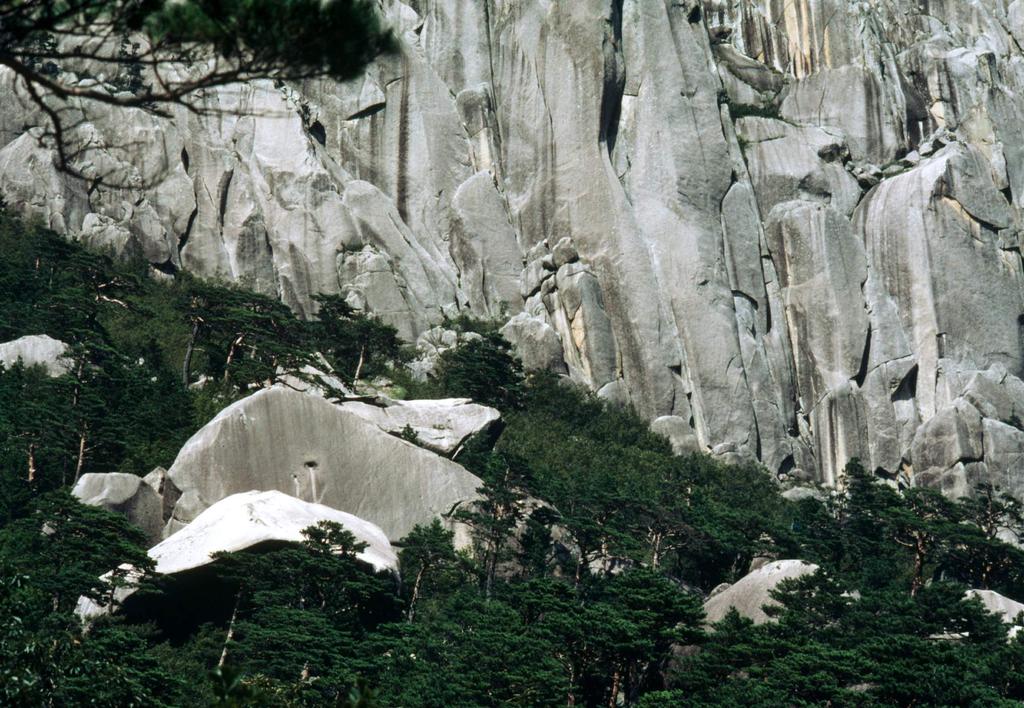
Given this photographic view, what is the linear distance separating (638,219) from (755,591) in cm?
2470

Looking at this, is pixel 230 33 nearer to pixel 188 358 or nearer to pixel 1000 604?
pixel 1000 604

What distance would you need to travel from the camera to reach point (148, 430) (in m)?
37.3

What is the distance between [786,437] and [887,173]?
51.8 feet

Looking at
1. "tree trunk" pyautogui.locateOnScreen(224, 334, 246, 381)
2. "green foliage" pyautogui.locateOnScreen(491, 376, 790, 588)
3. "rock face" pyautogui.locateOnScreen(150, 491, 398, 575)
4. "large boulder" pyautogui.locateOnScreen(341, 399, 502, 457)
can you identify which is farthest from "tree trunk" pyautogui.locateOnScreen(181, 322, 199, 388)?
"rock face" pyautogui.locateOnScreen(150, 491, 398, 575)

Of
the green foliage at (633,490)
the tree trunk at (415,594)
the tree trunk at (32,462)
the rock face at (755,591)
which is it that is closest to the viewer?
the tree trunk at (415,594)

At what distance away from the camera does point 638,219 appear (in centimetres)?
Result: 5391

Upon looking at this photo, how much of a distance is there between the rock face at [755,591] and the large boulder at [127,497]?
1463 cm

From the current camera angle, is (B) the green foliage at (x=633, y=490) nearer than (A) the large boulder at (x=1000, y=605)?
No

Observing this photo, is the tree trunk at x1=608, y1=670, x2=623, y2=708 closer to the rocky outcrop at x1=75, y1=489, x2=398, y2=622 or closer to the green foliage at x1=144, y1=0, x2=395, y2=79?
the rocky outcrop at x1=75, y1=489, x2=398, y2=622

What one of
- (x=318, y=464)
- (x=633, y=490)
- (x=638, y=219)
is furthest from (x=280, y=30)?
(x=638, y=219)

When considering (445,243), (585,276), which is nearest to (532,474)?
(585,276)

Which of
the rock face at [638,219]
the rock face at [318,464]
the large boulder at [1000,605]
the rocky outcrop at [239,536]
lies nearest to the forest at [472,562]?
the rocky outcrop at [239,536]

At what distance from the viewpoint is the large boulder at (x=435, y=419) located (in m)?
38.8

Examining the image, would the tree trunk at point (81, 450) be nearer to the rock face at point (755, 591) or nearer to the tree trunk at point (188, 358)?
the tree trunk at point (188, 358)
